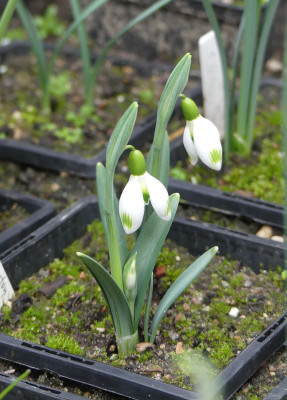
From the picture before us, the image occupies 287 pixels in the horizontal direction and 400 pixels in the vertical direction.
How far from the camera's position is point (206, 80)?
2.55m

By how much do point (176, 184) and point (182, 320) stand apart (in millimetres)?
574

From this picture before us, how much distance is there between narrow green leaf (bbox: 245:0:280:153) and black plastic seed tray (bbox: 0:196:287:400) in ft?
1.94

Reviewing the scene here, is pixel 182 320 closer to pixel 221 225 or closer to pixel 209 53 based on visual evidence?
pixel 221 225

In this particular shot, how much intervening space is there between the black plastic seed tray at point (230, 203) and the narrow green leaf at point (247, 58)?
0.36m

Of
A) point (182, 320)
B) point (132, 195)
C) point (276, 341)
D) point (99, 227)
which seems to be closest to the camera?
point (132, 195)

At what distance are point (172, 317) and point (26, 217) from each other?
2.06ft

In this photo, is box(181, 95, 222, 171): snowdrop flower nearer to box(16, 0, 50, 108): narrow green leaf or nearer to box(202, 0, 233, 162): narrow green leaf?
box(202, 0, 233, 162): narrow green leaf

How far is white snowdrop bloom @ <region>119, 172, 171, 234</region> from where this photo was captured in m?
1.43

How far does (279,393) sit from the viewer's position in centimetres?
158

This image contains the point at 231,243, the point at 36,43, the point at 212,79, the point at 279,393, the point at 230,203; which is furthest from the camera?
the point at 36,43

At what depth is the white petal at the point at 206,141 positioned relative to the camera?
1504 millimetres

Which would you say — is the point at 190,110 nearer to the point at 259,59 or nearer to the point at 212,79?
the point at 259,59

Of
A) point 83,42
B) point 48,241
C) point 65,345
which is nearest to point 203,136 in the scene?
point 65,345

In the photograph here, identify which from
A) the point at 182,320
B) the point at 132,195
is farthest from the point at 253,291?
the point at 132,195
